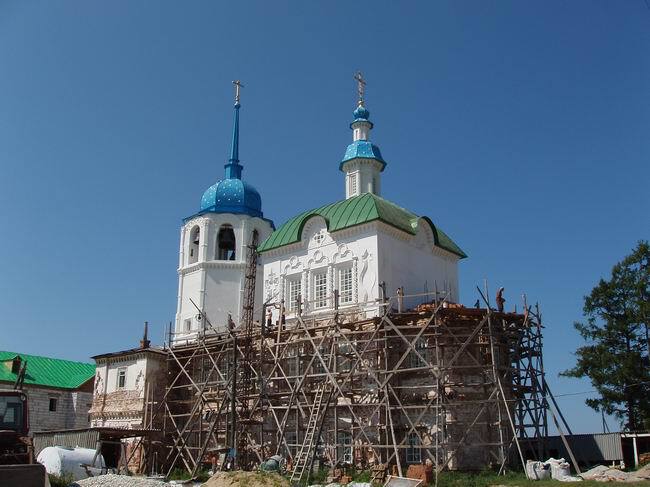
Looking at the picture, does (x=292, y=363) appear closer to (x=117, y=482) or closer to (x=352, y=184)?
(x=352, y=184)

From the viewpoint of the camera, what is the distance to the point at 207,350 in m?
30.0

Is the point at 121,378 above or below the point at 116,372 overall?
below

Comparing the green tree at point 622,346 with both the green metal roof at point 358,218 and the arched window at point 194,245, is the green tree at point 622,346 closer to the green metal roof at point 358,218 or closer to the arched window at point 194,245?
the green metal roof at point 358,218

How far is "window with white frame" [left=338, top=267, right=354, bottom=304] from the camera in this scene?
28.0 meters

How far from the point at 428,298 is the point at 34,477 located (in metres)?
18.8

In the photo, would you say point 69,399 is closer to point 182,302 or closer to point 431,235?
point 182,302

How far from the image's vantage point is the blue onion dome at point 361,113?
3381cm

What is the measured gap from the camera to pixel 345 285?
93.2 feet

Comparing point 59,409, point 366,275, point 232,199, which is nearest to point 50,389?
point 59,409

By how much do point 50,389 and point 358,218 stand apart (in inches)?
851

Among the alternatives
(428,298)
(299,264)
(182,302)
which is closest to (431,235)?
(428,298)

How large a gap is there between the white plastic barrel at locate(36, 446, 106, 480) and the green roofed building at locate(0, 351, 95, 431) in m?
13.8

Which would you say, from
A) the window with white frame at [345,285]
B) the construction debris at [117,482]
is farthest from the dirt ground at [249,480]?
the window with white frame at [345,285]

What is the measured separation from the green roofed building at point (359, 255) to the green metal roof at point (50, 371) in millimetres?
16015
